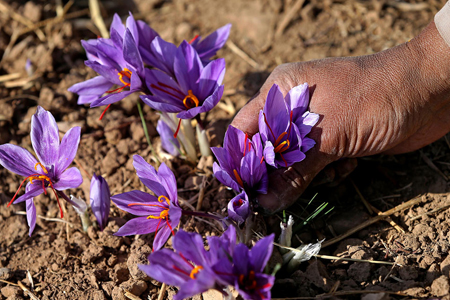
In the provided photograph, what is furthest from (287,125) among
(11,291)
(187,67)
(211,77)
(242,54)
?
(11,291)

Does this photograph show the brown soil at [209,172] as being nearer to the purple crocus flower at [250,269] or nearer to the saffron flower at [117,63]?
the purple crocus flower at [250,269]

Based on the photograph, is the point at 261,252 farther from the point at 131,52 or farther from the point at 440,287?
the point at 131,52

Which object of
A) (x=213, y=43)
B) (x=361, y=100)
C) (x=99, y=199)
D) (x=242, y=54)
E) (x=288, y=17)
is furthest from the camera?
(x=288, y=17)

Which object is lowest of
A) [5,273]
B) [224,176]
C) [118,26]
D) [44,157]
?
[5,273]

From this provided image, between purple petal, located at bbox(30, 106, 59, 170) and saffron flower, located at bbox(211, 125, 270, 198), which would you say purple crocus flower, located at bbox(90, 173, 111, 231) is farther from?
saffron flower, located at bbox(211, 125, 270, 198)

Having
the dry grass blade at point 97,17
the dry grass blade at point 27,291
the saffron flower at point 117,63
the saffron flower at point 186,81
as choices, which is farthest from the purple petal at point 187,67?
the dry grass blade at point 97,17

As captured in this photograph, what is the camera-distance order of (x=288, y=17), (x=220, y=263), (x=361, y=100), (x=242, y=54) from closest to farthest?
(x=220, y=263)
(x=361, y=100)
(x=242, y=54)
(x=288, y=17)
